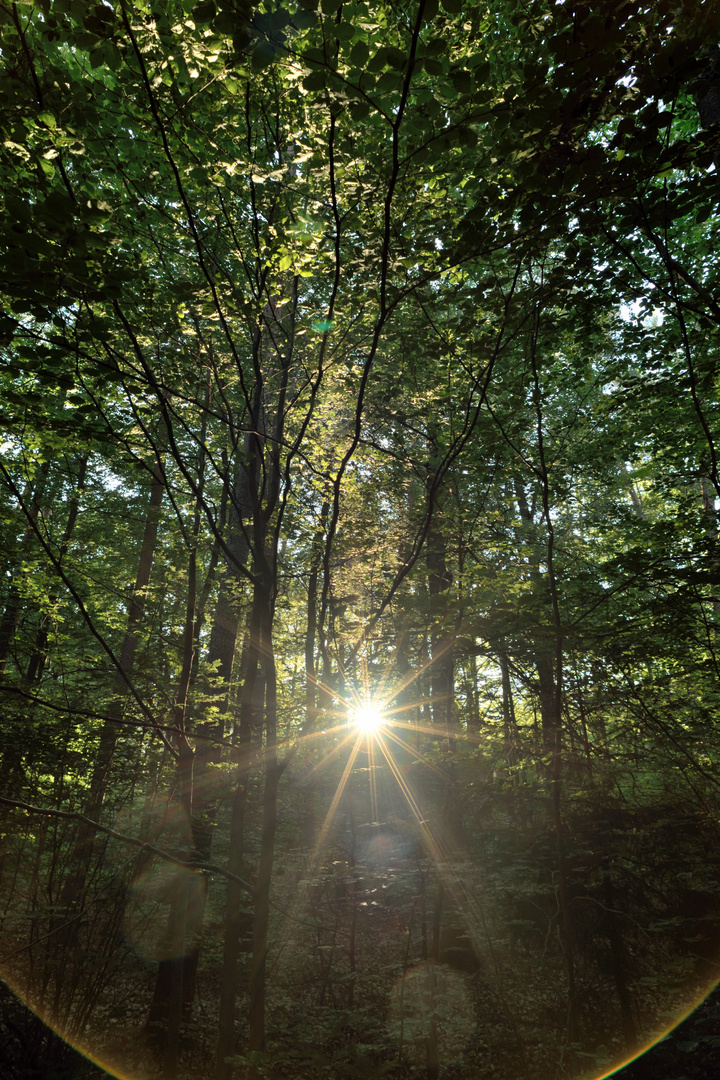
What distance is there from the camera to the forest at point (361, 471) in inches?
97.7

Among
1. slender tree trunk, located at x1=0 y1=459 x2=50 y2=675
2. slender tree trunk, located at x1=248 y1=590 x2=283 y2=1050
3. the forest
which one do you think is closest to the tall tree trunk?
the forest

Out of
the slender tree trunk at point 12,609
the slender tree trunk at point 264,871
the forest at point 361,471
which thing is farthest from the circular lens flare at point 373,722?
the slender tree trunk at point 264,871

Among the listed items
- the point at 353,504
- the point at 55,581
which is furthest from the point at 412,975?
the point at 55,581

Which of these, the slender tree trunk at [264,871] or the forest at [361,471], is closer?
the forest at [361,471]

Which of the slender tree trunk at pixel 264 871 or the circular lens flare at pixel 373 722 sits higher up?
the circular lens flare at pixel 373 722

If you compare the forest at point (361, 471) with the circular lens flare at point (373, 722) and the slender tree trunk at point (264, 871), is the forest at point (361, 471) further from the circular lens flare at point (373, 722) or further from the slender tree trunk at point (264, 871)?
the circular lens flare at point (373, 722)

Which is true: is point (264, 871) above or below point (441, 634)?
below

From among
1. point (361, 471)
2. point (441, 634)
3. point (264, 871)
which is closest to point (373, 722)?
point (441, 634)

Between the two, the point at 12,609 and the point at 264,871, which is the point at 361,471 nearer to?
the point at 264,871

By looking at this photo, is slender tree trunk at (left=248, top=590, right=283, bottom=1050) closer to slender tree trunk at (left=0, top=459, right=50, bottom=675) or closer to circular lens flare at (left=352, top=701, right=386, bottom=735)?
slender tree trunk at (left=0, top=459, right=50, bottom=675)

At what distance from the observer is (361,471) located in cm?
769

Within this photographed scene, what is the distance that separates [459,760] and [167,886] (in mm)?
4915

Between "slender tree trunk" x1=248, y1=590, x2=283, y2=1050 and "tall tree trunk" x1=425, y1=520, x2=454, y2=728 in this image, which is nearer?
"slender tree trunk" x1=248, y1=590, x2=283, y2=1050

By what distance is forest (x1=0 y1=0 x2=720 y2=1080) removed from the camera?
2.48 metres
